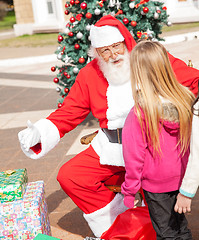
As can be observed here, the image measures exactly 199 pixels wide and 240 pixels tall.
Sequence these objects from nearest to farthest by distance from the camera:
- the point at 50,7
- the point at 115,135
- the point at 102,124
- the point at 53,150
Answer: the point at 115,135, the point at 102,124, the point at 53,150, the point at 50,7

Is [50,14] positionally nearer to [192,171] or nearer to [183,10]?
[183,10]

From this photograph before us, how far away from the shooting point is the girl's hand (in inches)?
91.9

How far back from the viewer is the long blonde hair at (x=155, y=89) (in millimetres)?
2307

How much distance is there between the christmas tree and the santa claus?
2397 millimetres

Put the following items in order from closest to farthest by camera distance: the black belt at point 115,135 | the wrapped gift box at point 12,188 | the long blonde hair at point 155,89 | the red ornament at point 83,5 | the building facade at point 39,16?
the long blonde hair at point 155,89
the wrapped gift box at point 12,188
the black belt at point 115,135
the red ornament at point 83,5
the building facade at point 39,16

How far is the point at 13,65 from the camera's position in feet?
41.4

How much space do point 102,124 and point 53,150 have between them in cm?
200

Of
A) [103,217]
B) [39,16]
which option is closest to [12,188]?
[103,217]

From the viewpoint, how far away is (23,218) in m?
2.80

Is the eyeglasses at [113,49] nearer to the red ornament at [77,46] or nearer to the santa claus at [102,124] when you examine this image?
the santa claus at [102,124]

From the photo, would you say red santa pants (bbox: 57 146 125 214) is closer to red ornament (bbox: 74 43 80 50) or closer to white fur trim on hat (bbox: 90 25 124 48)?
white fur trim on hat (bbox: 90 25 124 48)

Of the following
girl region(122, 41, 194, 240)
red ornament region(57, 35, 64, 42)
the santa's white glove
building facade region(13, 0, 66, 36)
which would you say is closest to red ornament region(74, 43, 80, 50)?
red ornament region(57, 35, 64, 42)

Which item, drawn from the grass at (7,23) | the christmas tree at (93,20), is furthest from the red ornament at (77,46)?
the grass at (7,23)

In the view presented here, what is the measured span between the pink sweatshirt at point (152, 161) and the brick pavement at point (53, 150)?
77cm
